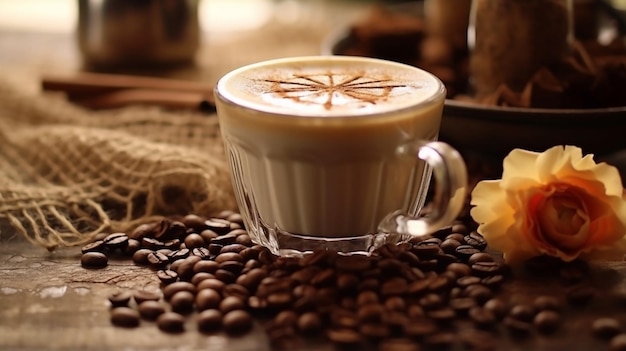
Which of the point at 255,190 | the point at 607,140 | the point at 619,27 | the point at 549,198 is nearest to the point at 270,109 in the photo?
the point at 255,190

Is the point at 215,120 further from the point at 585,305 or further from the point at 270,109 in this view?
the point at 585,305

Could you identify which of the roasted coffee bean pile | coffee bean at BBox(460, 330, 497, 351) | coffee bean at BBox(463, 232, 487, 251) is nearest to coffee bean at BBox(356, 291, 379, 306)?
the roasted coffee bean pile

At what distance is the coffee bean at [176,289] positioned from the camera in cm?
99

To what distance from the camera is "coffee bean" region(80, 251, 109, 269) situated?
1082mm

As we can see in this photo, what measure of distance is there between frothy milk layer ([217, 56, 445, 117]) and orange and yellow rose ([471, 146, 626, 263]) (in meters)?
0.15

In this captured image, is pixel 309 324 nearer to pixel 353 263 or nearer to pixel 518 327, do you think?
pixel 353 263

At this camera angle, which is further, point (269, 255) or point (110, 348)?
point (269, 255)

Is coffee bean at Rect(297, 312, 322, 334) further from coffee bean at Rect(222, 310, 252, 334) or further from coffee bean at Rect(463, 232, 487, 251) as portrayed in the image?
coffee bean at Rect(463, 232, 487, 251)

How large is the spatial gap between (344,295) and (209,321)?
0.52 ft

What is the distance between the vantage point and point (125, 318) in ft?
3.06

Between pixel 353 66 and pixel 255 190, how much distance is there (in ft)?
0.76

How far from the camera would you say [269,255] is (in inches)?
41.8

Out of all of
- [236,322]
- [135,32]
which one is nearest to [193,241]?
[236,322]

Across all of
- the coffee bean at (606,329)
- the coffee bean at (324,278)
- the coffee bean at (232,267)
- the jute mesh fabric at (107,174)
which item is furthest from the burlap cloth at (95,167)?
the coffee bean at (606,329)
